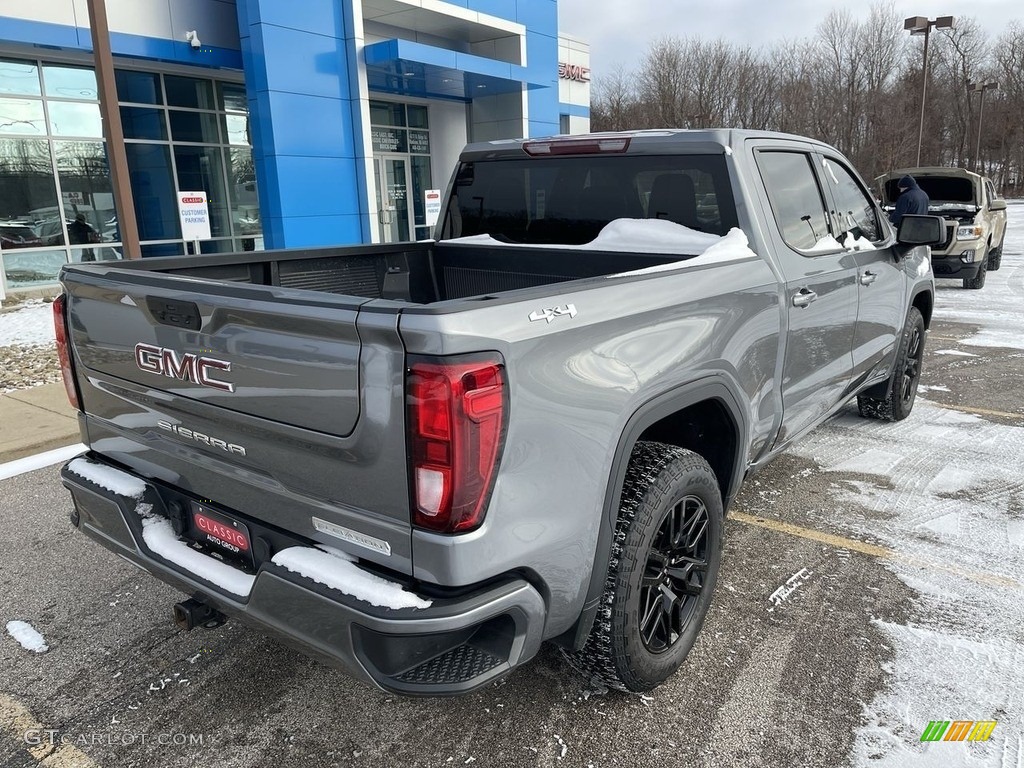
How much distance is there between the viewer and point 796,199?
372 cm

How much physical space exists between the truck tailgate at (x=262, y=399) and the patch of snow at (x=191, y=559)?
0.52ft

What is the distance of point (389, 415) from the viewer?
1824 mm

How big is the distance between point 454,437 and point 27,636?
2441mm

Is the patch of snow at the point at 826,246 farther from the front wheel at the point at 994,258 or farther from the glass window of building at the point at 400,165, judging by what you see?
the glass window of building at the point at 400,165

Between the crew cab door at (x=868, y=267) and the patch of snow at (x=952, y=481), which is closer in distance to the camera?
the crew cab door at (x=868, y=267)

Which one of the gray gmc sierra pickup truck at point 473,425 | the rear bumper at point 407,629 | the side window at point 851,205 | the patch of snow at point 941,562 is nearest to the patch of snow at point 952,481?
the patch of snow at point 941,562

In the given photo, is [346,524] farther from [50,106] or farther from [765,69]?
[765,69]

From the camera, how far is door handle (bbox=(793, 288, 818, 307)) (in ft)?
11.0

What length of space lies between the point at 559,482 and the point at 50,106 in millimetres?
14202

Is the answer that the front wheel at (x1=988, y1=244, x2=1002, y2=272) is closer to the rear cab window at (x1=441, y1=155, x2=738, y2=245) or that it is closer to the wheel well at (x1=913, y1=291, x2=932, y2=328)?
the wheel well at (x1=913, y1=291, x2=932, y2=328)

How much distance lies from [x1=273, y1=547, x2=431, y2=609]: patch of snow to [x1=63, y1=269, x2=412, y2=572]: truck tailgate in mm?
44

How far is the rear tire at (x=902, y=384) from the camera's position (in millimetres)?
5324

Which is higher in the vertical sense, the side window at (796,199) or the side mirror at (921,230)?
the side window at (796,199)

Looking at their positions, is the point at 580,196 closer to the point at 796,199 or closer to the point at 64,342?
the point at 796,199
